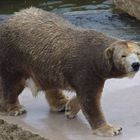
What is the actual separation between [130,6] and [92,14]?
3.03 feet

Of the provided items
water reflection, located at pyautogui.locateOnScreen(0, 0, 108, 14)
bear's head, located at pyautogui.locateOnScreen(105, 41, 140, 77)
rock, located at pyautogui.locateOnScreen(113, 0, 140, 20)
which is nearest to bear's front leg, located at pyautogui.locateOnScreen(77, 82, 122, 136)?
bear's head, located at pyautogui.locateOnScreen(105, 41, 140, 77)

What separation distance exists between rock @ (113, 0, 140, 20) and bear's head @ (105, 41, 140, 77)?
7796 millimetres

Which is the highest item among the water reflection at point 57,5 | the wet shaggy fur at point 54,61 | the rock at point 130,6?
the wet shaggy fur at point 54,61

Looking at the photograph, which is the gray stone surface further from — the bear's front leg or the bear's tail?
the bear's tail

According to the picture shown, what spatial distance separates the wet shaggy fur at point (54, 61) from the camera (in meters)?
5.65

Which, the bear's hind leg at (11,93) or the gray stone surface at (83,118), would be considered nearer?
the gray stone surface at (83,118)

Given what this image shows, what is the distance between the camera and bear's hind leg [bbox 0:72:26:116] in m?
6.34

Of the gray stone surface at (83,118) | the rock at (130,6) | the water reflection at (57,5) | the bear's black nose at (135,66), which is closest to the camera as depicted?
the bear's black nose at (135,66)

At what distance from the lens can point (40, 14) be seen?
6.34 metres

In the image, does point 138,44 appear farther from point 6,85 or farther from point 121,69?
point 6,85

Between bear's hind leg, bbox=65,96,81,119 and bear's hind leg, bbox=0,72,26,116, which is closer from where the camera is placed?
bear's hind leg, bbox=65,96,81,119

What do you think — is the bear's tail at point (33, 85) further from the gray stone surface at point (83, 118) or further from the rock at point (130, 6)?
the rock at point (130, 6)

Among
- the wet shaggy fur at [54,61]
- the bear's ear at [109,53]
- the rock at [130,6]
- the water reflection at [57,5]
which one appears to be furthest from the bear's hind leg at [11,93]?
the water reflection at [57,5]

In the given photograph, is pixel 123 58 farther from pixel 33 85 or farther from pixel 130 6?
pixel 130 6
